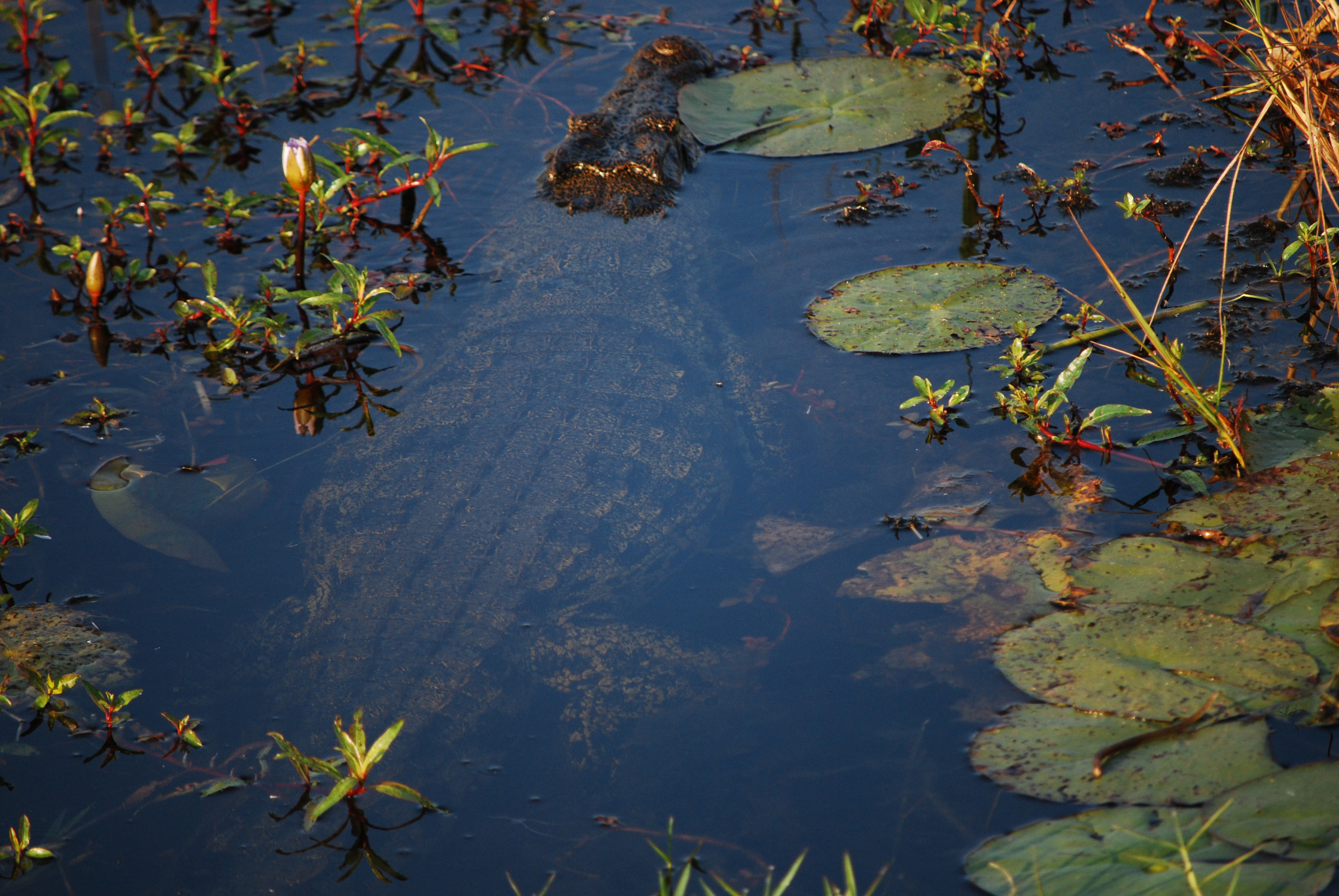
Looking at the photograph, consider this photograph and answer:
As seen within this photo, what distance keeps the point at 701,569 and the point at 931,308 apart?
1.11m

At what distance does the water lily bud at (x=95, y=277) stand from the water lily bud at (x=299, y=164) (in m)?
0.63

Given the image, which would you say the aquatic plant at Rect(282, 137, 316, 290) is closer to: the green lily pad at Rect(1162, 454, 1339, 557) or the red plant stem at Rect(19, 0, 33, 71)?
the red plant stem at Rect(19, 0, 33, 71)

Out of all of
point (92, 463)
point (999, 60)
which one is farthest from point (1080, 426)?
point (92, 463)

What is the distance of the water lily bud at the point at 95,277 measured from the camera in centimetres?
286

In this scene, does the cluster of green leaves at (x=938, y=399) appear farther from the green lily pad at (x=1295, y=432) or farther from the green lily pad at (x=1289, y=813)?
the green lily pad at (x=1289, y=813)

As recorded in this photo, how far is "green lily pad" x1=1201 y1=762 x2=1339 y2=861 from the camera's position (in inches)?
56.4

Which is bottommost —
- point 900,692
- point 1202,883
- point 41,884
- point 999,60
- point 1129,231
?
point 41,884

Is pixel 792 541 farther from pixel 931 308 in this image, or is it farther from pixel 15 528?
pixel 15 528

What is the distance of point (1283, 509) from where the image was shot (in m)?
2.02

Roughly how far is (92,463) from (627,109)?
2276 mm

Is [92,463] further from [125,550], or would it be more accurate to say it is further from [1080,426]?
[1080,426]

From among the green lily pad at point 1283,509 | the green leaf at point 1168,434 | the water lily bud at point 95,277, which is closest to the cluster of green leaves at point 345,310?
the water lily bud at point 95,277

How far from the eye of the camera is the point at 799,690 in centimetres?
191

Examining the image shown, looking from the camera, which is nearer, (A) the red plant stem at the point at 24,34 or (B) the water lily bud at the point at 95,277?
(B) the water lily bud at the point at 95,277
